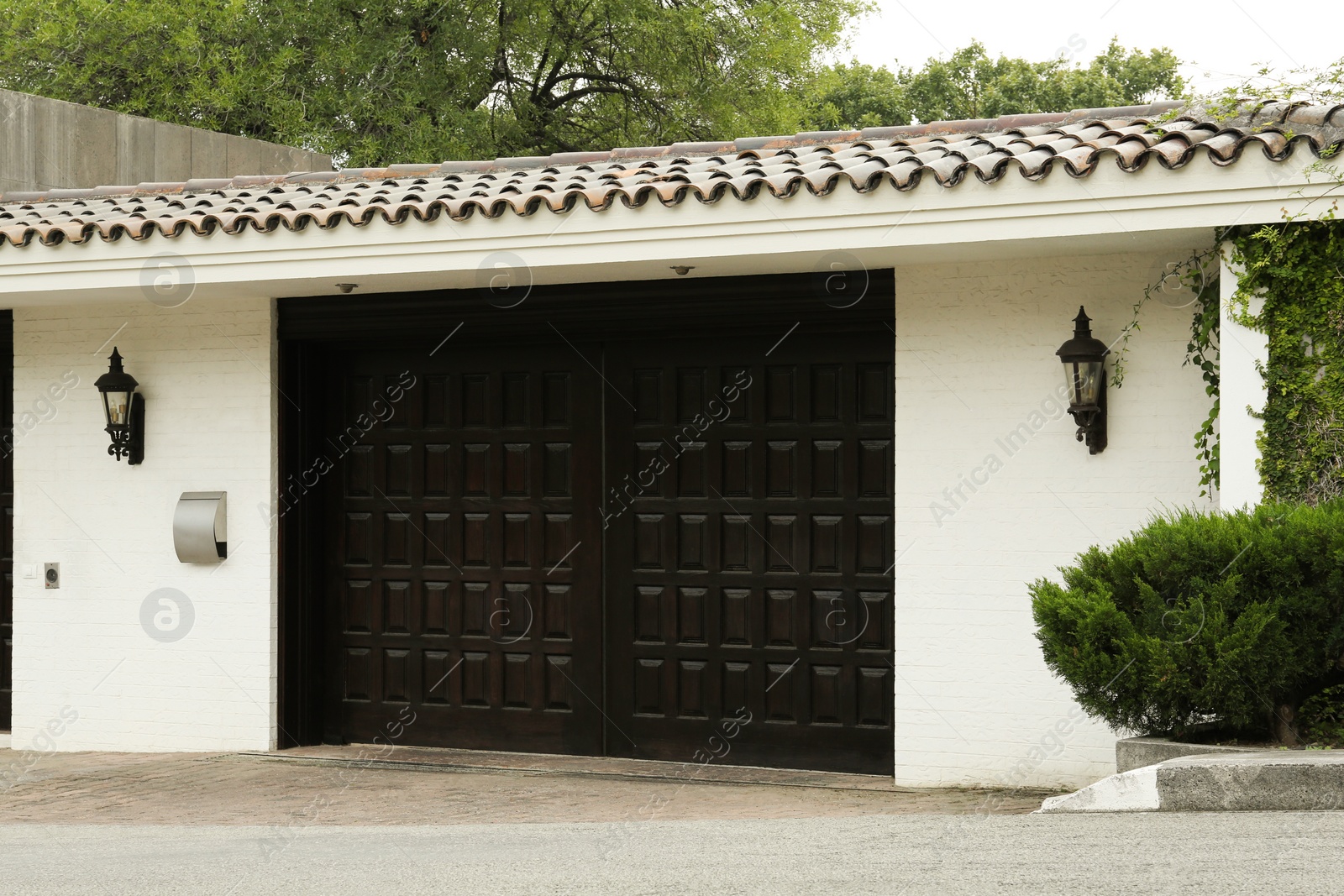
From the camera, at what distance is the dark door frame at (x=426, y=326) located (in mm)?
7578

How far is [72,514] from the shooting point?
9094 mm

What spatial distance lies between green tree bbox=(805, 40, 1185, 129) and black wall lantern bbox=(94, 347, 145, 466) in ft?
81.3

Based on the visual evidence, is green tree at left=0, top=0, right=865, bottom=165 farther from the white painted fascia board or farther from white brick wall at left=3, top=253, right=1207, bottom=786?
the white painted fascia board

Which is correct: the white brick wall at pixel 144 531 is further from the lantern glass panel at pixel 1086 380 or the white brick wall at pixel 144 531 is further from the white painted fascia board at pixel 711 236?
the lantern glass panel at pixel 1086 380

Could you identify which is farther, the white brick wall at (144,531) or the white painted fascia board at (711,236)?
the white brick wall at (144,531)

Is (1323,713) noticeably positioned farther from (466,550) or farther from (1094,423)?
(466,550)

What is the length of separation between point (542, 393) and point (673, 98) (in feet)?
48.1

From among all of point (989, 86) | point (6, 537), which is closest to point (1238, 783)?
point (6, 537)

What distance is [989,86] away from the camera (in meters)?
33.5

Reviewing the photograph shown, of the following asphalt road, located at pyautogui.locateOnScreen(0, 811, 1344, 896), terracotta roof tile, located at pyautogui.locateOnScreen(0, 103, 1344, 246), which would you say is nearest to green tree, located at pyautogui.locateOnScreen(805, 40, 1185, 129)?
terracotta roof tile, located at pyautogui.locateOnScreen(0, 103, 1344, 246)

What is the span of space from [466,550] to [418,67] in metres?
14.0

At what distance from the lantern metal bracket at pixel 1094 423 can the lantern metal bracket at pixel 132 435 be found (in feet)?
18.2

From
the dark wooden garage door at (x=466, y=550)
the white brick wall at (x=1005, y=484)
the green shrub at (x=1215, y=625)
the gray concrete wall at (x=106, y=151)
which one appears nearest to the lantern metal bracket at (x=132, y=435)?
the dark wooden garage door at (x=466, y=550)

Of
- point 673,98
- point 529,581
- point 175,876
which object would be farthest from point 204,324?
point 673,98
